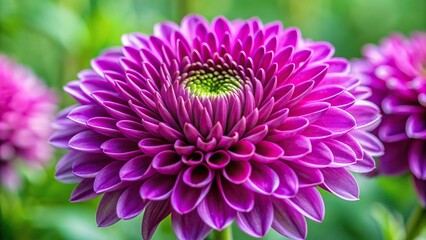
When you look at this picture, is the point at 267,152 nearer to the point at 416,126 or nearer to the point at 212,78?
the point at 212,78

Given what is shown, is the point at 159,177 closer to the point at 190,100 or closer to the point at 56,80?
the point at 190,100

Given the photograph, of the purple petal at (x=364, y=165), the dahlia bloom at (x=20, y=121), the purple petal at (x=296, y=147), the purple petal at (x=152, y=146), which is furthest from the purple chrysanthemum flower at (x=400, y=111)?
the dahlia bloom at (x=20, y=121)

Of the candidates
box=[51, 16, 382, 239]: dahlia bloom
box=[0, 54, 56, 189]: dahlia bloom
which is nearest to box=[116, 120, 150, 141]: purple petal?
box=[51, 16, 382, 239]: dahlia bloom

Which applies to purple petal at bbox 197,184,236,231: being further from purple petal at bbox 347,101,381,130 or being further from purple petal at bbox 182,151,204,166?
purple petal at bbox 347,101,381,130

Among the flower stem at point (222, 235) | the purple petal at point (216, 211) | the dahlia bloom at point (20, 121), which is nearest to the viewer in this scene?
the purple petal at point (216, 211)

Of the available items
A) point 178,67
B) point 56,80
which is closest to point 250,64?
point 178,67

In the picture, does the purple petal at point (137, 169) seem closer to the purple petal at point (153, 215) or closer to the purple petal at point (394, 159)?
the purple petal at point (153, 215)
